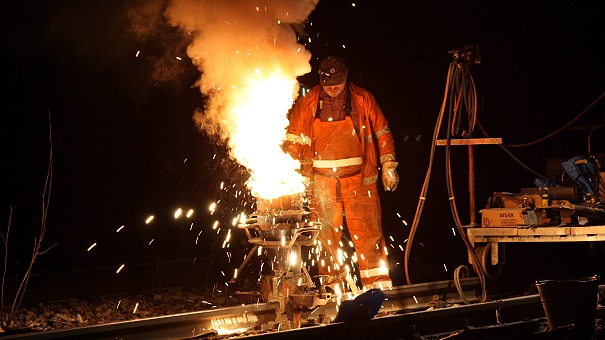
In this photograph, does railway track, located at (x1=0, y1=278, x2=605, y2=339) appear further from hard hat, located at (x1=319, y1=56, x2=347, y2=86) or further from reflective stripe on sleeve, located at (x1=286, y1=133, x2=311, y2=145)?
hard hat, located at (x1=319, y1=56, x2=347, y2=86)

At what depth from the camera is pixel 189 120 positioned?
14164 mm

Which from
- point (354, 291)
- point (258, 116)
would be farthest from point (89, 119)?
point (354, 291)

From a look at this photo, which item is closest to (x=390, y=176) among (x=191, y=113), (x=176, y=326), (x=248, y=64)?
(x=248, y=64)

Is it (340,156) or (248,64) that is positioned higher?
(248,64)

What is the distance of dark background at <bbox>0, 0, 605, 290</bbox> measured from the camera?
1228 centimetres

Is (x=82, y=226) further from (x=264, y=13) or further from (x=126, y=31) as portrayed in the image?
(x=264, y=13)

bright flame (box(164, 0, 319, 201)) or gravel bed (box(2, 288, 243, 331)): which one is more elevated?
bright flame (box(164, 0, 319, 201))

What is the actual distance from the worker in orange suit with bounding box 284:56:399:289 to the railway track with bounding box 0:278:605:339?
1482 mm

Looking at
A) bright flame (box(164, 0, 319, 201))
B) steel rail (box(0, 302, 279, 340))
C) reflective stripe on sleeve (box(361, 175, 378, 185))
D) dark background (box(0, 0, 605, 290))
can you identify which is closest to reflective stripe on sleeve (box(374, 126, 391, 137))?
reflective stripe on sleeve (box(361, 175, 378, 185))

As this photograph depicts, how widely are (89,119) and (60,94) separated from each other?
2.42 feet

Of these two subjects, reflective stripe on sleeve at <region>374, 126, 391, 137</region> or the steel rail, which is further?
reflective stripe on sleeve at <region>374, 126, 391, 137</region>

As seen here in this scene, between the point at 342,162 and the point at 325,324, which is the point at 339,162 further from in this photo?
the point at 325,324

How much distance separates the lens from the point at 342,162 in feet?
27.0

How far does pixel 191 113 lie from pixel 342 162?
264 inches
